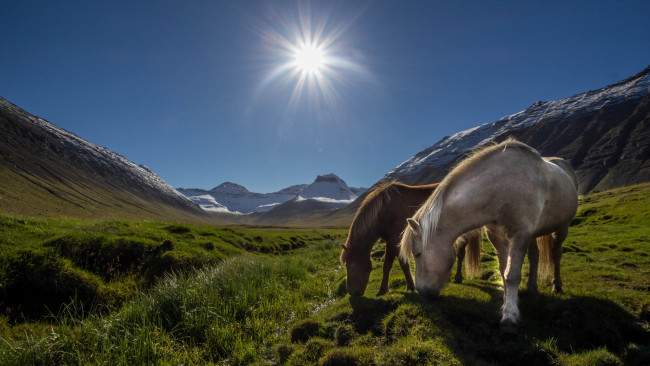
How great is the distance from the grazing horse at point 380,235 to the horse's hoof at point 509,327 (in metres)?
3.02

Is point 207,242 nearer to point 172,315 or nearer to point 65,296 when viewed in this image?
point 65,296

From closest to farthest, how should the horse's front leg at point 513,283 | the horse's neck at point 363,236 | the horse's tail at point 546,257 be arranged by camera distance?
1. the horse's front leg at point 513,283
2. the horse's tail at point 546,257
3. the horse's neck at point 363,236

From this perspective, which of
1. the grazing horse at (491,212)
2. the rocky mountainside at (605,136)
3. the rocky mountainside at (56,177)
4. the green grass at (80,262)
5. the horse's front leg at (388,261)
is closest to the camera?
the grazing horse at (491,212)

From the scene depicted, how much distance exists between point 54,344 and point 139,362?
56.3 inches

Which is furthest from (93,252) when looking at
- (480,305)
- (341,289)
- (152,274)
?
(480,305)

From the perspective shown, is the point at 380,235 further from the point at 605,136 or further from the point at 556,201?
the point at 605,136

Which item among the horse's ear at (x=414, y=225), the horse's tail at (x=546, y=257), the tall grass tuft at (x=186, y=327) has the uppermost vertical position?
the horse's ear at (x=414, y=225)

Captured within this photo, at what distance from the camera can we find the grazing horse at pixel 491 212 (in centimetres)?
417

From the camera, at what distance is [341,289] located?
8.95m

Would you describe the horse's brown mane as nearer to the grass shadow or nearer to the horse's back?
the grass shadow

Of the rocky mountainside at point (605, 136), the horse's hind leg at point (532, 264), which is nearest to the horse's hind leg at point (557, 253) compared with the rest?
the horse's hind leg at point (532, 264)

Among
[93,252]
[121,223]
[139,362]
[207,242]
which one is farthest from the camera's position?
[207,242]

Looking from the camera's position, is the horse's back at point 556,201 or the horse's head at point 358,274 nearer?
the horse's back at point 556,201

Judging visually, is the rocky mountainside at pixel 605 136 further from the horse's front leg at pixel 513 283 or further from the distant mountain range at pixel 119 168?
the horse's front leg at pixel 513 283
